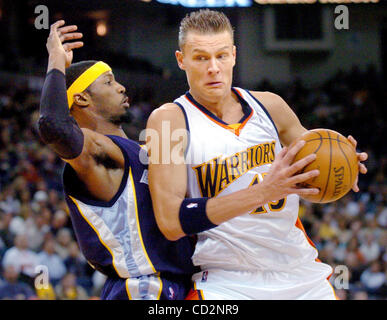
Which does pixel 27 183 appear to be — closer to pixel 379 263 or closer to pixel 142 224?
pixel 379 263

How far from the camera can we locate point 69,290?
672cm

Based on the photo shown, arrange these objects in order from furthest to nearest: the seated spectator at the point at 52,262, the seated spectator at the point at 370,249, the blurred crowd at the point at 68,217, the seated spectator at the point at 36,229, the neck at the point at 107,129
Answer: the seated spectator at the point at 370,249 → the seated spectator at the point at 36,229 → the seated spectator at the point at 52,262 → the blurred crowd at the point at 68,217 → the neck at the point at 107,129

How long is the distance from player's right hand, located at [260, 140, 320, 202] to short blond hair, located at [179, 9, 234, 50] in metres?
0.81

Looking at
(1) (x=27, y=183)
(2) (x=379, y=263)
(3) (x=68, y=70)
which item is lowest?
(2) (x=379, y=263)

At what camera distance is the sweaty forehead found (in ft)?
8.82

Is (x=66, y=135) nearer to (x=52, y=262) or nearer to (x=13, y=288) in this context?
(x=13, y=288)

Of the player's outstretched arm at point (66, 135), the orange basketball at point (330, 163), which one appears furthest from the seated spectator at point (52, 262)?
the orange basketball at point (330, 163)

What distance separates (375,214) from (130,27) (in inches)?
293

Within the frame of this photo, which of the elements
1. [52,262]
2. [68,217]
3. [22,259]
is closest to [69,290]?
[52,262]

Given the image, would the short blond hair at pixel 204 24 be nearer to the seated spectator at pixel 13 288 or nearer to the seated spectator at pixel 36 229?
the seated spectator at pixel 13 288

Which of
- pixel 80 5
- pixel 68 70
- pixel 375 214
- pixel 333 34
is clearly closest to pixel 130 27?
pixel 80 5

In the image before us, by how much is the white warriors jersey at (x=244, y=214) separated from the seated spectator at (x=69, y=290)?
174 inches

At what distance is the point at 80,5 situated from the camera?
1050cm

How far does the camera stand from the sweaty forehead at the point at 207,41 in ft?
8.82
